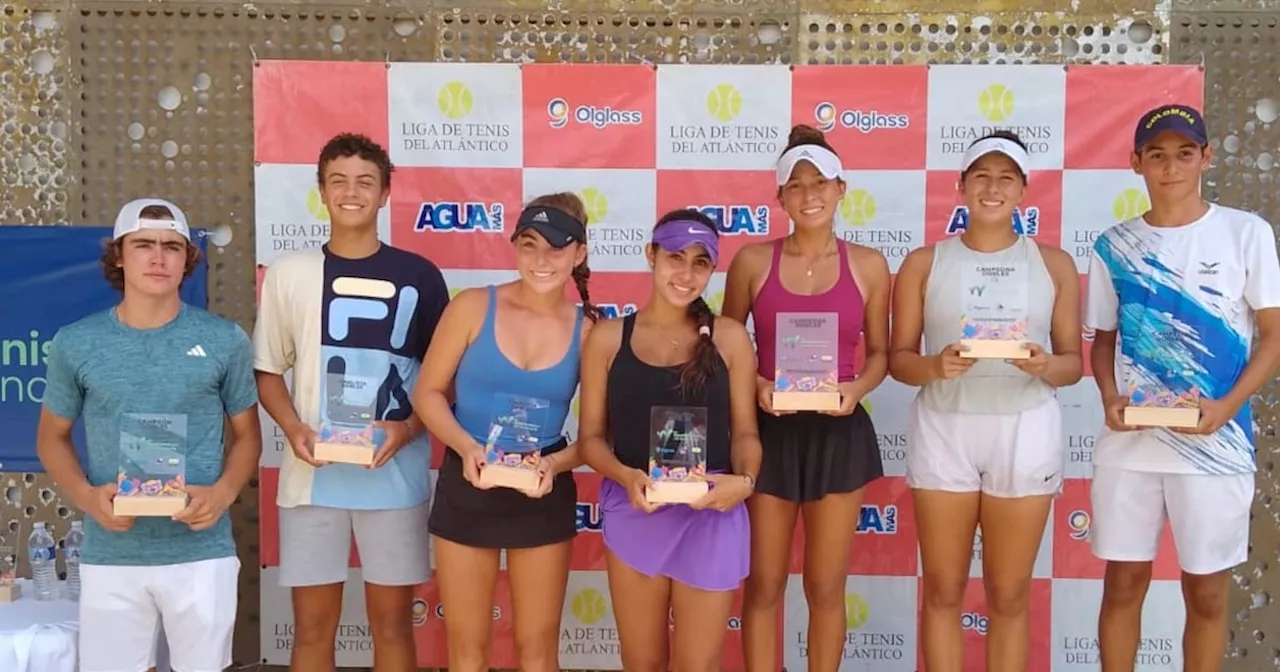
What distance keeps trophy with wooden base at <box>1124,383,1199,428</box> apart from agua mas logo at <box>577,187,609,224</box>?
2.07 metres

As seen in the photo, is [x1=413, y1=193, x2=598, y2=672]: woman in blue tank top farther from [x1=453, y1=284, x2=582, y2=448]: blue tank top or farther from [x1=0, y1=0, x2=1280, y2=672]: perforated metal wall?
[x1=0, y1=0, x2=1280, y2=672]: perforated metal wall

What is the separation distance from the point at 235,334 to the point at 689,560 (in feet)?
4.84

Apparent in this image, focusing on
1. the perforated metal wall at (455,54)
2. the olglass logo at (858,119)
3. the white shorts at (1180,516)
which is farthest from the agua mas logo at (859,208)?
the white shorts at (1180,516)

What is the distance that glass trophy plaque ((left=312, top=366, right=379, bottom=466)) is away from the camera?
2867 mm

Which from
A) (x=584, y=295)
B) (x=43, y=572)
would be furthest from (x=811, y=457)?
(x=43, y=572)

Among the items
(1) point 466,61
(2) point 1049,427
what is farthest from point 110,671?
(2) point 1049,427

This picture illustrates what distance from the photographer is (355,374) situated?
9.80 feet

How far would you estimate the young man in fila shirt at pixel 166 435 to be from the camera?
2744 mm

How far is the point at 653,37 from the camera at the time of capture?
13.3ft

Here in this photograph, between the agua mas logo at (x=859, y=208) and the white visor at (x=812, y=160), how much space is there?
992 mm

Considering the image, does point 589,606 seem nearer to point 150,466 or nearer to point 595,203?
point 595,203

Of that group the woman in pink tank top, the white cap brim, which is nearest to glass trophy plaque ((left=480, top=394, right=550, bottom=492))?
the woman in pink tank top

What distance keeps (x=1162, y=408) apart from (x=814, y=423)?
39.5 inches

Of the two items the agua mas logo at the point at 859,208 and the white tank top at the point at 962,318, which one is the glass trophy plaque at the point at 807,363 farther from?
the agua mas logo at the point at 859,208
